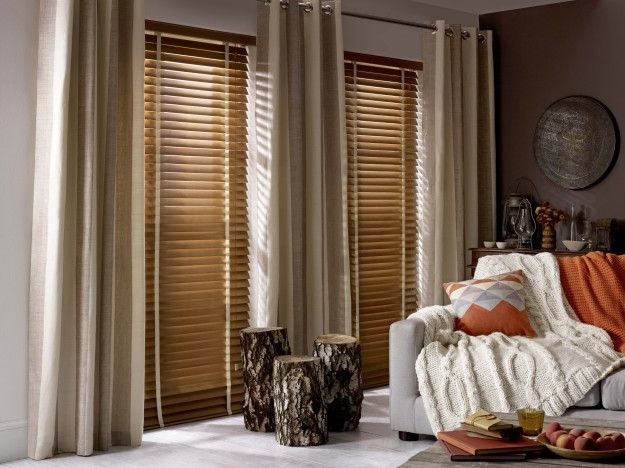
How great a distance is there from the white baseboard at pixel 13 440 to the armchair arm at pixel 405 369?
174 centimetres

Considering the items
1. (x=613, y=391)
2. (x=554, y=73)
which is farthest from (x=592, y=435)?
(x=554, y=73)

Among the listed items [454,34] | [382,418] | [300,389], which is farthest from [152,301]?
[454,34]

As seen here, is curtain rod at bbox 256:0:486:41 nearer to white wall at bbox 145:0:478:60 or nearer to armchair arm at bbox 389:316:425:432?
white wall at bbox 145:0:478:60

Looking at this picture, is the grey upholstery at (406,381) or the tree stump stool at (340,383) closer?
the grey upholstery at (406,381)

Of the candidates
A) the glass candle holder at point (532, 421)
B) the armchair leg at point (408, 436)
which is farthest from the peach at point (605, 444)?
the armchair leg at point (408, 436)

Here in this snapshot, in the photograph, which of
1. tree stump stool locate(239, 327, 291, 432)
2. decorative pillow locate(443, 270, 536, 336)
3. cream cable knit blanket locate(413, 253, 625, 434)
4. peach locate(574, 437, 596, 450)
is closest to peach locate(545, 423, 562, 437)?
peach locate(574, 437, 596, 450)

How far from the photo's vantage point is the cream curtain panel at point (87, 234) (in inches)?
167

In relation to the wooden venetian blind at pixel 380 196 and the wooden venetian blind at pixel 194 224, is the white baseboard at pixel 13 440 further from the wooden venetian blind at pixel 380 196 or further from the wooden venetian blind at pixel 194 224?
the wooden venetian blind at pixel 380 196

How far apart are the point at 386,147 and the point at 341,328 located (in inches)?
51.8

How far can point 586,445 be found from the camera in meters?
2.73

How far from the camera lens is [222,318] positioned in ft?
17.0

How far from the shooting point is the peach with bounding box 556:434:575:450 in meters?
2.76

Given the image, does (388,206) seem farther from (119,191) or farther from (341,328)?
(119,191)

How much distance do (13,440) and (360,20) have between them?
3.26 meters
